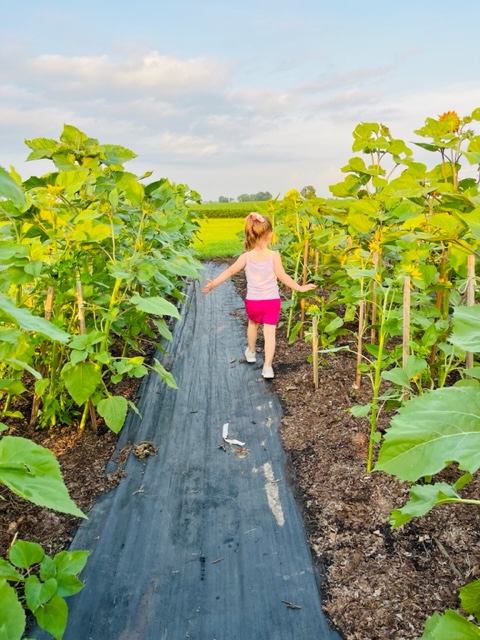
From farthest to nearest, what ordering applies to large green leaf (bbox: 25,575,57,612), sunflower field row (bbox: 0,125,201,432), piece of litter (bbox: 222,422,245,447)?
1. piece of litter (bbox: 222,422,245,447)
2. sunflower field row (bbox: 0,125,201,432)
3. large green leaf (bbox: 25,575,57,612)

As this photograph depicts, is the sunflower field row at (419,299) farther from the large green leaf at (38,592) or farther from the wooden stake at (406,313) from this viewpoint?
the large green leaf at (38,592)

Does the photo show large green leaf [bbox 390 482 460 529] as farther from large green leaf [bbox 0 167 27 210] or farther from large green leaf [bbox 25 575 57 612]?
large green leaf [bbox 25 575 57 612]

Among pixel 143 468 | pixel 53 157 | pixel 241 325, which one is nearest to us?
pixel 53 157

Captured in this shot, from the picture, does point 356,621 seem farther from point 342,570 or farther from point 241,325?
point 241,325

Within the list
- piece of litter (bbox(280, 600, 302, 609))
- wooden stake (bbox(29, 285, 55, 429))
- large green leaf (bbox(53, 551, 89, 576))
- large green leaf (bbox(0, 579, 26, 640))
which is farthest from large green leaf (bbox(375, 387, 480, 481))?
wooden stake (bbox(29, 285, 55, 429))

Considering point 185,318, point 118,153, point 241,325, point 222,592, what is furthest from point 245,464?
point 185,318

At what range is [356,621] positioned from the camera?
1.69 meters

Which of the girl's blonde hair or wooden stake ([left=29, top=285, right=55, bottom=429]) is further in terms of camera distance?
the girl's blonde hair

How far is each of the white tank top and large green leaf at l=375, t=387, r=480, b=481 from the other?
2864 mm

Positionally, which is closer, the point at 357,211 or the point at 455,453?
the point at 455,453

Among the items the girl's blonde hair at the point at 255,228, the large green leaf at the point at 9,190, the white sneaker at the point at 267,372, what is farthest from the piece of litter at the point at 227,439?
the large green leaf at the point at 9,190

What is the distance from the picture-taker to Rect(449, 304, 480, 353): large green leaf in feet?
3.13

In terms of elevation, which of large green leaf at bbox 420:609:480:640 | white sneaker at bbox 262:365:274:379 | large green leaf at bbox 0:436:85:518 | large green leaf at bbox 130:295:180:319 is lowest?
white sneaker at bbox 262:365:274:379

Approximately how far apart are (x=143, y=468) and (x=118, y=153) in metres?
1.46
